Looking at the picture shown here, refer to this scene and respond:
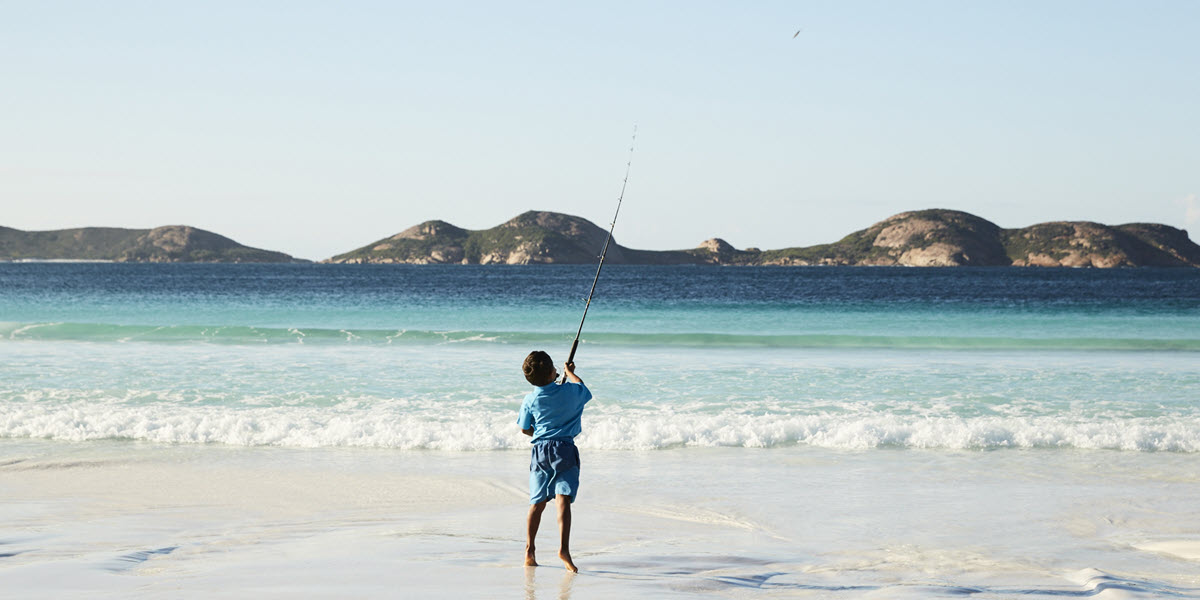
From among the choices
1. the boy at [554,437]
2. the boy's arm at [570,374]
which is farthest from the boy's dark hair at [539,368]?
the boy's arm at [570,374]

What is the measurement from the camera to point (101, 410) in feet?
35.4

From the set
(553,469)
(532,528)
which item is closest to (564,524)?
(532,528)

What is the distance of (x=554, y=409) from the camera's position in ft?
16.1

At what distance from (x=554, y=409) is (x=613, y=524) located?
5.63ft

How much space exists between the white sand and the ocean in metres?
0.03

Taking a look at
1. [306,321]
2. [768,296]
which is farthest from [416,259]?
[306,321]

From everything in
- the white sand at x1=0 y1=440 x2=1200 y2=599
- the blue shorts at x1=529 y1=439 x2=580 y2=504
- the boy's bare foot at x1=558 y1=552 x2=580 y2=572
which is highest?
the blue shorts at x1=529 y1=439 x2=580 y2=504

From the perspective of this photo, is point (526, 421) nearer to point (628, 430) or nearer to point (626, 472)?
point (626, 472)

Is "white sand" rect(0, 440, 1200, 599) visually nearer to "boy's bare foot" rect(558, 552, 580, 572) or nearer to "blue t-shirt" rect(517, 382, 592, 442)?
"boy's bare foot" rect(558, 552, 580, 572)

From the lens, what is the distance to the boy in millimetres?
4906

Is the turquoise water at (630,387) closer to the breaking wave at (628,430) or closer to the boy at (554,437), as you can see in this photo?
the breaking wave at (628,430)

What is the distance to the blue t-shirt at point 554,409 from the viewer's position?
4906 mm

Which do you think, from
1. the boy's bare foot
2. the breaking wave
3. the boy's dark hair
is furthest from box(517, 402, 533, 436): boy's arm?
the breaking wave

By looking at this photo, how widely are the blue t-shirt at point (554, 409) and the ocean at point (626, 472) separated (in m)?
0.75
